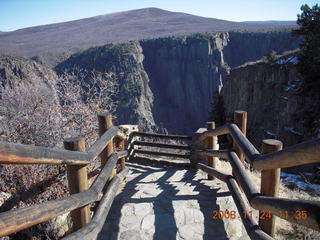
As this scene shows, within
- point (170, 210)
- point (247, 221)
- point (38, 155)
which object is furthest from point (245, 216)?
point (38, 155)

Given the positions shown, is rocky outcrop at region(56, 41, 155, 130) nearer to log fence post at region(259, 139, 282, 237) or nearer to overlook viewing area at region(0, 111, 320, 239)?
overlook viewing area at region(0, 111, 320, 239)

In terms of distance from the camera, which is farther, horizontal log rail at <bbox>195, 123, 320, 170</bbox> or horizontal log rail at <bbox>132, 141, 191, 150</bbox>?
horizontal log rail at <bbox>132, 141, 191, 150</bbox>

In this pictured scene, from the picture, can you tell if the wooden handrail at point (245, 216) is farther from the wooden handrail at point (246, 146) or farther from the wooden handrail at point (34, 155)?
the wooden handrail at point (34, 155)

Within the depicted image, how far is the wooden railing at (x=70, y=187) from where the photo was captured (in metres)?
1.55

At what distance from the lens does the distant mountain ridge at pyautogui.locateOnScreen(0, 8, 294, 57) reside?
9512cm

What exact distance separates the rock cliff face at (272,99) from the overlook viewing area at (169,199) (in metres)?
16.8

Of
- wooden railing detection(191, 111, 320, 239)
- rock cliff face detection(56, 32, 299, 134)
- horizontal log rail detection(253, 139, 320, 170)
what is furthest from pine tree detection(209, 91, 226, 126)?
rock cliff face detection(56, 32, 299, 134)

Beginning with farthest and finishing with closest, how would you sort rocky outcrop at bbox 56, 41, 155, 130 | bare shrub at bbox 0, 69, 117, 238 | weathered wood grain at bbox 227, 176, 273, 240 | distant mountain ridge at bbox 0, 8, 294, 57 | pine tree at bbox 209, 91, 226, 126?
1. distant mountain ridge at bbox 0, 8, 294, 57
2. rocky outcrop at bbox 56, 41, 155, 130
3. pine tree at bbox 209, 91, 226, 126
4. bare shrub at bbox 0, 69, 117, 238
5. weathered wood grain at bbox 227, 176, 273, 240

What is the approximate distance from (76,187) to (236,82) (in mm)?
32199

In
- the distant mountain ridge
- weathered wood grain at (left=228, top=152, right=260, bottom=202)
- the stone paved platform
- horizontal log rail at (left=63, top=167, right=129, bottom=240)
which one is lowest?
the stone paved platform

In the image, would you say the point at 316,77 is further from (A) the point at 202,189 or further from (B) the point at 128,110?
(B) the point at 128,110

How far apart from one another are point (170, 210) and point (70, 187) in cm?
153

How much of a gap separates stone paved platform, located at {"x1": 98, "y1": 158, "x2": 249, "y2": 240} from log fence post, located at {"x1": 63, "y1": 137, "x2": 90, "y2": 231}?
61 cm
